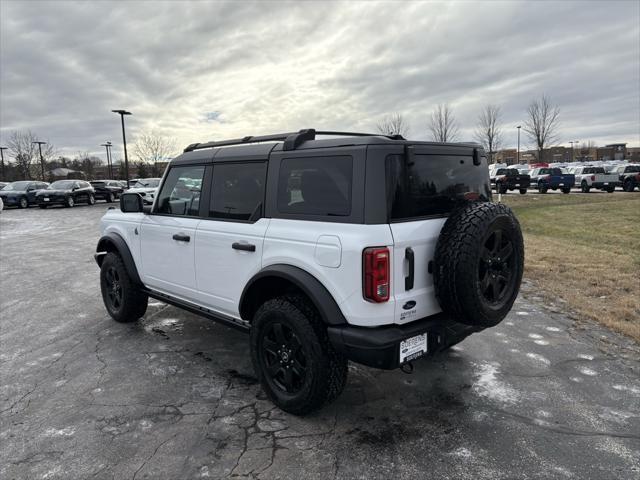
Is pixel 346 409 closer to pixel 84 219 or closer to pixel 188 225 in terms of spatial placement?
pixel 188 225

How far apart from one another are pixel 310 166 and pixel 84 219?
18766mm

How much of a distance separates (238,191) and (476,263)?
6.46 ft

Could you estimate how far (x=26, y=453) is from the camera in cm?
284

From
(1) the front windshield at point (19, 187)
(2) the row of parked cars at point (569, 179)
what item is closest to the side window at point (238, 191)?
(2) the row of parked cars at point (569, 179)

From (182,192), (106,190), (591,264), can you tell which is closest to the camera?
(182,192)

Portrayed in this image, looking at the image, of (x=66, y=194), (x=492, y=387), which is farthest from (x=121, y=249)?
(x=66, y=194)

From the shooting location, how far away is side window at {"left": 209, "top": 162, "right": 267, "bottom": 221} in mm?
3543

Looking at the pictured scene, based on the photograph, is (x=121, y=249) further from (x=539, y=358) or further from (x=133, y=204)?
(x=539, y=358)

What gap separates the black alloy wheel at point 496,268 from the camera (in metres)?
3.06

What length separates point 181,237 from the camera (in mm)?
4109

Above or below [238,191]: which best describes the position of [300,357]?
below

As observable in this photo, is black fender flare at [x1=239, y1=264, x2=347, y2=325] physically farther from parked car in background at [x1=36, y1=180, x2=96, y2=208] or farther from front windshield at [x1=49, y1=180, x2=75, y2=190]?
front windshield at [x1=49, y1=180, x2=75, y2=190]

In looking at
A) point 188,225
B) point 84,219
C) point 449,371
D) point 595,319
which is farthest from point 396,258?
point 84,219

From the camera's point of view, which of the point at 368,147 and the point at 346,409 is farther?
the point at 346,409
